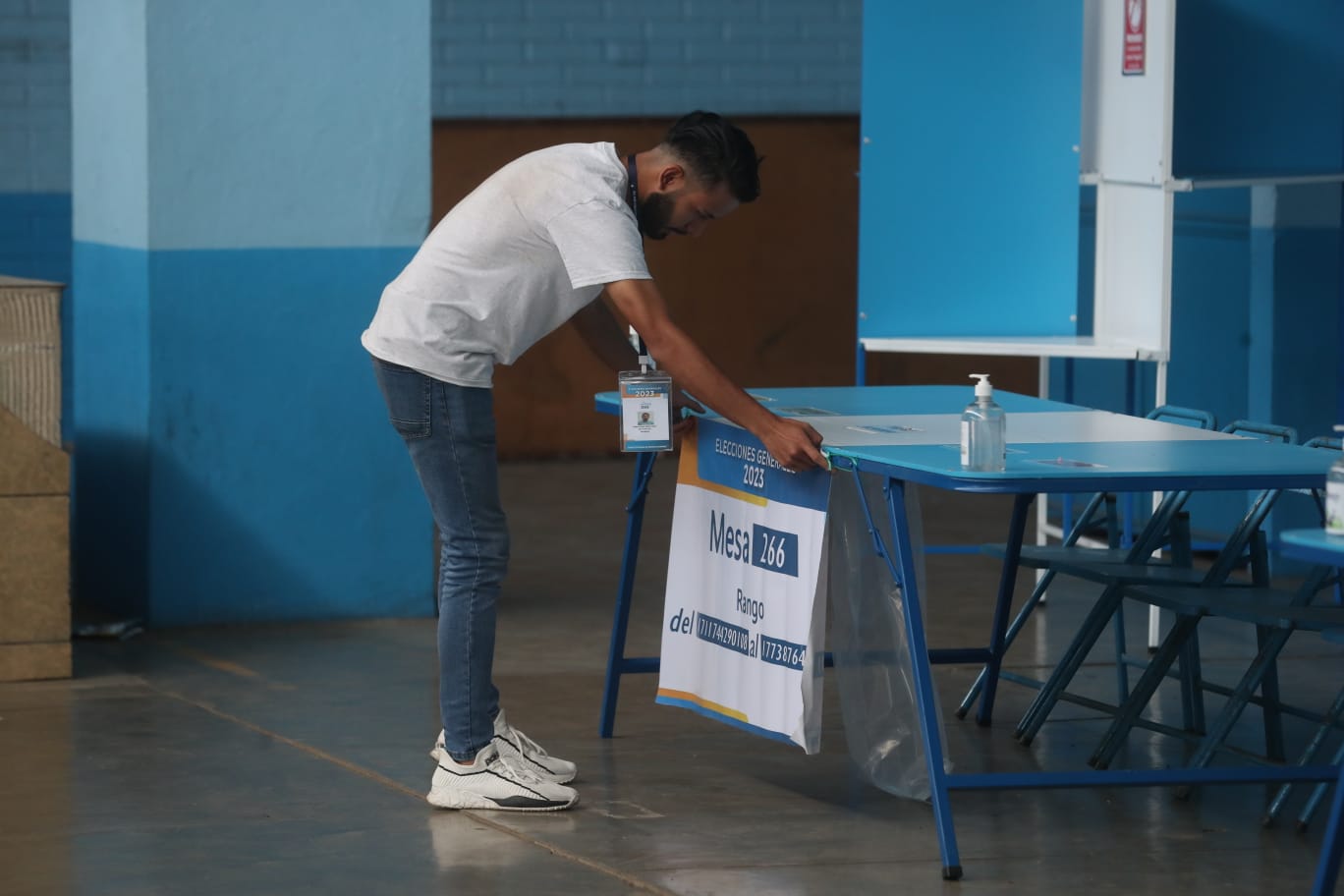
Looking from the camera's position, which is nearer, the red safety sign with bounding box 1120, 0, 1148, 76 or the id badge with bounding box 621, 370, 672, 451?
the id badge with bounding box 621, 370, 672, 451

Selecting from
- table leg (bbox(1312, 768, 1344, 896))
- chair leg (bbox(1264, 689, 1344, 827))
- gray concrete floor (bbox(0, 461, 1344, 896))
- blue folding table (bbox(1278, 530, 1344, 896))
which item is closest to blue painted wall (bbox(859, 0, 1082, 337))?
gray concrete floor (bbox(0, 461, 1344, 896))

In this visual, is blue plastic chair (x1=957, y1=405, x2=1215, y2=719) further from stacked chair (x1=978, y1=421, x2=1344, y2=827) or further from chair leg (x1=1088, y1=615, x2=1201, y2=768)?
chair leg (x1=1088, y1=615, x2=1201, y2=768)

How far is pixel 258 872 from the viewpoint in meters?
3.90

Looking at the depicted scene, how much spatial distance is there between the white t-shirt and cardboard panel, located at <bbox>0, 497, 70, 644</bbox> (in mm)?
1742

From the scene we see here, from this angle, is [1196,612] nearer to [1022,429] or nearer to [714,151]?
[1022,429]

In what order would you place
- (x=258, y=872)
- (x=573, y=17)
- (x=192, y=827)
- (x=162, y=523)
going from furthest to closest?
(x=573, y=17) → (x=162, y=523) → (x=192, y=827) → (x=258, y=872)

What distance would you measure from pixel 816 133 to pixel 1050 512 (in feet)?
8.77

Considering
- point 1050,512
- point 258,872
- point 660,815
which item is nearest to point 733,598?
point 660,815

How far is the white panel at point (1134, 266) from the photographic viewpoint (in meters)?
6.07

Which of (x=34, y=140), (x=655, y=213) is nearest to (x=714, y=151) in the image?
(x=655, y=213)

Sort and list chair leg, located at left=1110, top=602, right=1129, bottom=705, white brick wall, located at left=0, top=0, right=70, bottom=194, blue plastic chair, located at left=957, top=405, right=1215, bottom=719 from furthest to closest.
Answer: white brick wall, located at left=0, top=0, right=70, bottom=194, chair leg, located at left=1110, top=602, right=1129, bottom=705, blue plastic chair, located at left=957, top=405, right=1215, bottom=719

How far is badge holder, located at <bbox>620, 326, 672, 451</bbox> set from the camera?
14.0 ft

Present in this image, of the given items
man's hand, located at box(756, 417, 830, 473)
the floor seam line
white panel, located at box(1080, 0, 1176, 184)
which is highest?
white panel, located at box(1080, 0, 1176, 184)

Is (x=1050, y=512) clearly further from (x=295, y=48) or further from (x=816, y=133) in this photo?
(x=295, y=48)
